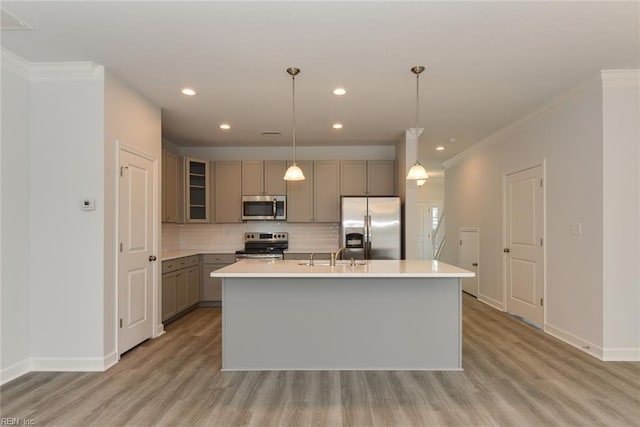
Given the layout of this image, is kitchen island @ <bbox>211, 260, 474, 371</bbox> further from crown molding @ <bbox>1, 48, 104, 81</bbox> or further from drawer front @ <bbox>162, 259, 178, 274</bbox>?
crown molding @ <bbox>1, 48, 104, 81</bbox>

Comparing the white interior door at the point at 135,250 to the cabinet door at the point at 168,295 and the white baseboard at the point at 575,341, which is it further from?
the white baseboard at the point at 575,341

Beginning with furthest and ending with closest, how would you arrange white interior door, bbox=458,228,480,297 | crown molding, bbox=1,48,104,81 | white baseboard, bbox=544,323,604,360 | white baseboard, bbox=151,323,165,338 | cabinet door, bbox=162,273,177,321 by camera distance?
1. white interior door, bbox=458,228,480,297
2. cabinet door, bbox=162,273,177,321
3. white baseboard, bbox=151,323,165,338
4. white baseboard, bbox=544,323,604,360
5. crown molding, bbox=1,48,104,81

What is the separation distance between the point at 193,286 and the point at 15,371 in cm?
263

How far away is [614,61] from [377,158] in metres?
3.71

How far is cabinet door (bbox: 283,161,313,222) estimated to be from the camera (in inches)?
250

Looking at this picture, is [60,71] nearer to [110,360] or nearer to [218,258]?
[110,360]

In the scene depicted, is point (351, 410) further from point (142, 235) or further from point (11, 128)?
point (11, 128)

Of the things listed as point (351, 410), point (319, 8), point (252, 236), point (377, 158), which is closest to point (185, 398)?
point (351, 410)

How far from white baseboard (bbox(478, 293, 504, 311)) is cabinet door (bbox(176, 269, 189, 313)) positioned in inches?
177

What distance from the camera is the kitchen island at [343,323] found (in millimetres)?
3328

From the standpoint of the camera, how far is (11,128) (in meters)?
3.14

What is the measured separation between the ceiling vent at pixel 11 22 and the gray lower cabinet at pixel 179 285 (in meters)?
2.82

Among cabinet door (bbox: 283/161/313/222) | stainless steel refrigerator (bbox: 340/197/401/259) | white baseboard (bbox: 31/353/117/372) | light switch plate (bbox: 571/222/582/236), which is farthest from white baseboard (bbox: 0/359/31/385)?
light switch plate (bbox: 571/222/582/236)

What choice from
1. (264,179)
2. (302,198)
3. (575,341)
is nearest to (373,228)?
(302,198)
